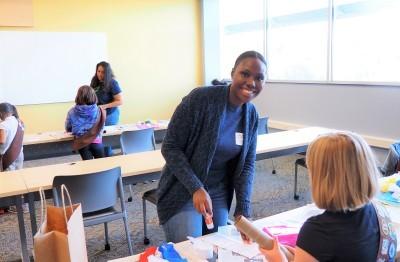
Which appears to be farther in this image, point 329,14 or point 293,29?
point 293,29

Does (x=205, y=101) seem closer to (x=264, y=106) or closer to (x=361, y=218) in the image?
(x=361, y=218)

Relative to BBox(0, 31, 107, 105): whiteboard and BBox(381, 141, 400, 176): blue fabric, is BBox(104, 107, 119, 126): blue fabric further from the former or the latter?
BBox(381, 141, 400, 176): blue fabric

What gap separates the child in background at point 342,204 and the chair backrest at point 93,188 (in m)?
1.65

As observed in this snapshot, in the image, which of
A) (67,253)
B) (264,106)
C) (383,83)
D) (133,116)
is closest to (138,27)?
(133,116)

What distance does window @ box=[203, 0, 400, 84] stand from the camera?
4.59m

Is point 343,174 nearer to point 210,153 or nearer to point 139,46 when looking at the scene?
point 210,153

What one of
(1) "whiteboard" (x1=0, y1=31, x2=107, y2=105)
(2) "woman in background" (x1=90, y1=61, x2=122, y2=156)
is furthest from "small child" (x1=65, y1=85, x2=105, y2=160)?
(1) "whiteboard" (x1=0, y1=31, x2=107, y2=105)

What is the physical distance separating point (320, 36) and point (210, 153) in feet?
14.1

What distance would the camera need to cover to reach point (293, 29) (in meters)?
5.83

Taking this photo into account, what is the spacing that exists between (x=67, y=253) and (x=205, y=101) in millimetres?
793

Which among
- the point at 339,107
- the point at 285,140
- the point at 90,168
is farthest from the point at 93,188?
the point at 339,107

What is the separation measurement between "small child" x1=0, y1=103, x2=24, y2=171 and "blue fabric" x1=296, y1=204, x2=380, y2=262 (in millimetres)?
3155

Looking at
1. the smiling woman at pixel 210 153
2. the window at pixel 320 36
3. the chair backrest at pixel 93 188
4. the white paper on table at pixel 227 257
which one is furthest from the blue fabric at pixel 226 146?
the window at pixel 320 36

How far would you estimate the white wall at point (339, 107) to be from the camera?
4.55 metres
